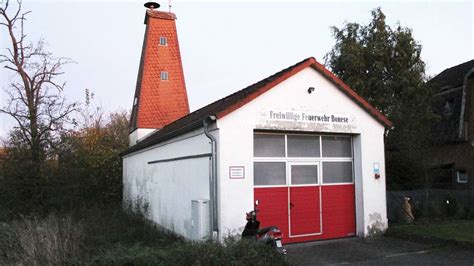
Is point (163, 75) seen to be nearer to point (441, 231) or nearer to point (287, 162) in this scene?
point (287, 162)

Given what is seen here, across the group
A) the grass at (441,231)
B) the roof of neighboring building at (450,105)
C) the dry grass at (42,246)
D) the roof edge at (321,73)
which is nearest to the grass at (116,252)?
the dry grass at (42,246)

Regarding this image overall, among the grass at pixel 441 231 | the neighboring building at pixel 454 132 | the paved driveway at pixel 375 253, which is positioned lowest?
the paved driveway at pixel 375 253

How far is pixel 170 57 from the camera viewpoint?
28656 mm

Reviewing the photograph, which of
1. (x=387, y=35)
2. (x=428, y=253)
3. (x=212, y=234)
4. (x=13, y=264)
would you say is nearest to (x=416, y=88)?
(x=387, y=35)

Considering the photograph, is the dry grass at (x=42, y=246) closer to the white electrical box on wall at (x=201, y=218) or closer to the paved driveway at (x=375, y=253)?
the white electrical box on wall at (x=201, y=218)

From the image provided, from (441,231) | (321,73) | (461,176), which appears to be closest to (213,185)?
(321,73)

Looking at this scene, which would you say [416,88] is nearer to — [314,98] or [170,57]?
[314,98]

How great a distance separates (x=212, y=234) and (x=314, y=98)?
15.2 ft

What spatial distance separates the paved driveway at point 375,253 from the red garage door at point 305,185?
554 mm

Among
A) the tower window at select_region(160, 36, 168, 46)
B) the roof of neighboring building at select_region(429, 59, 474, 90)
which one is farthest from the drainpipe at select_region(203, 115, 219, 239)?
the tower window at select_region(160, 36, 168, 46)

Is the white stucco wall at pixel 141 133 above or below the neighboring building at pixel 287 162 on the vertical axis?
above

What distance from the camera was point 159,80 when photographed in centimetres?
2794

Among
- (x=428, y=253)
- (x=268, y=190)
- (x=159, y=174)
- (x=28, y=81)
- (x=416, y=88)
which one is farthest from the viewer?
(x=28, y=81)

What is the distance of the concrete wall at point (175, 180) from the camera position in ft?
36.2
